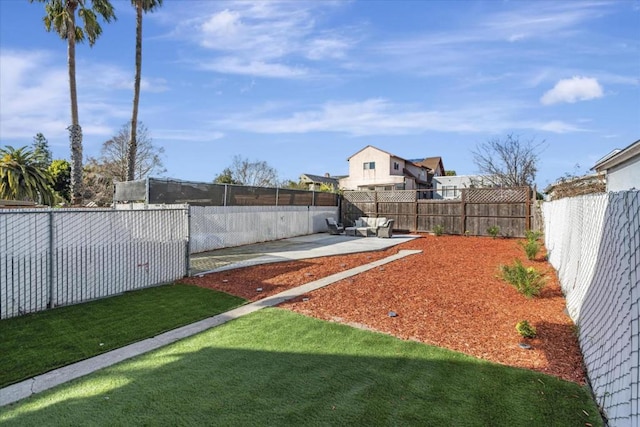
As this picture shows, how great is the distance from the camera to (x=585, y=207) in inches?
192

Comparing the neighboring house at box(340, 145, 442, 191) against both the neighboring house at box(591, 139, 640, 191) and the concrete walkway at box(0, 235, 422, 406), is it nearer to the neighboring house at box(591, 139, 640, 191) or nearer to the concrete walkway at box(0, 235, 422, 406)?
the neighboring house at box(591, 139, 640, 191)

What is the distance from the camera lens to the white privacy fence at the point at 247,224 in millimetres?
12062

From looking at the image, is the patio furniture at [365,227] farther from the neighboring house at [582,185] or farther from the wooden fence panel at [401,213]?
the neighboring house at [582,185]

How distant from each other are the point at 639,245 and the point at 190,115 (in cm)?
2375

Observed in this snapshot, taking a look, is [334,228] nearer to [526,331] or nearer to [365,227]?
[365,227]

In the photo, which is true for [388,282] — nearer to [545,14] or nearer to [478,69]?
[545,14]

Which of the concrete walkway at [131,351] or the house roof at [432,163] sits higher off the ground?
the house roof at [432,163]

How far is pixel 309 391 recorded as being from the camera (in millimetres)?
3104

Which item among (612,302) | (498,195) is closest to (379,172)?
(498,195)

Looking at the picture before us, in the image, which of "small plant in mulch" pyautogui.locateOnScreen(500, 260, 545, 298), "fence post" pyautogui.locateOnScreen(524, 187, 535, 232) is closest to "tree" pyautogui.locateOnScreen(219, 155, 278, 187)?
"fence post" pyautogui.locateOnScreen(524, 187, 535, 232)

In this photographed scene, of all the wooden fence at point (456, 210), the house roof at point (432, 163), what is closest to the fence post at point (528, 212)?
the wooden fence at point (456, 210)

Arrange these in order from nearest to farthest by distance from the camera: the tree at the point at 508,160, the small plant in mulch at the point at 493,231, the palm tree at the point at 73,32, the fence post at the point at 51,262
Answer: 1. the fence post at the point at 51,262
2. the palm tree at the point at 73,32
3. the small plant in mulch at the point at 493,231
4. the tree at the point at 508,160

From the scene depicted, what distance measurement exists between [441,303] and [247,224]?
9847 millimetres

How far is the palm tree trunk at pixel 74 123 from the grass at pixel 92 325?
9267 millimetres
